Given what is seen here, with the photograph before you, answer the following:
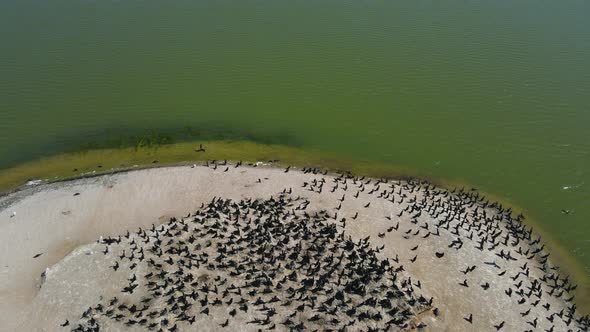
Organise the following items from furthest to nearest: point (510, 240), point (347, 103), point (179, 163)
Answer: point (347, 103)
point (179, 163)
point (510, 240)

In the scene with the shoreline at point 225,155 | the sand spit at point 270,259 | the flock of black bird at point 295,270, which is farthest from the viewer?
the shoreline at point 225,155

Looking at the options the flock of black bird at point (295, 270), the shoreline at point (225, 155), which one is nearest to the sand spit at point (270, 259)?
the flock of black bird at point (295, 270)

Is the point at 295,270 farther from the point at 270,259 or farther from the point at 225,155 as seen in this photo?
the point at 225,155

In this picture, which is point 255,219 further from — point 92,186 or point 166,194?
point 92,186

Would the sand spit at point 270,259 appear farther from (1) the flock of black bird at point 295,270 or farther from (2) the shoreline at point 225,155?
(2) the shoreline at point 225,155

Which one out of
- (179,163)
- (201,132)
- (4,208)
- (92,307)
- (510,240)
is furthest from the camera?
(201,132)

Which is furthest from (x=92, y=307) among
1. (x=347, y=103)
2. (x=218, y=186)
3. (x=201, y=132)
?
(x=347, y=103)
